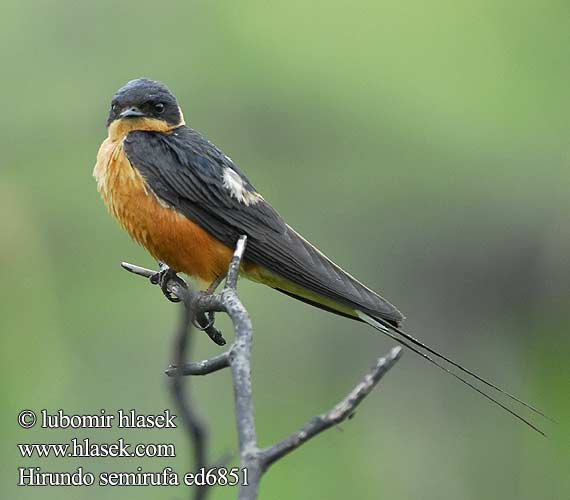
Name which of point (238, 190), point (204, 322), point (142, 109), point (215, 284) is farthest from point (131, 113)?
point (204, 322)

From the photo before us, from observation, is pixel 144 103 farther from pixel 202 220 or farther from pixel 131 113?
pixel 202 220

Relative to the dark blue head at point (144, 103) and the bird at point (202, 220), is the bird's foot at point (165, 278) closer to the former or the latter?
the bird at point (202, 220)

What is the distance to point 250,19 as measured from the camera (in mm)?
7777

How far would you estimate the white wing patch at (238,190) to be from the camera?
2.93 metres

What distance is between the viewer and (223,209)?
291 centimetres

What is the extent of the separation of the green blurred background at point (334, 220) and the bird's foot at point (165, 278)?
631 millimetres

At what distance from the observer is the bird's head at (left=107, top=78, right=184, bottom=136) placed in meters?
3.08

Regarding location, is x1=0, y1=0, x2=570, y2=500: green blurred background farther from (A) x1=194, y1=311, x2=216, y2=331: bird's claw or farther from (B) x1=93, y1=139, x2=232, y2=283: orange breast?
(A) x1=194, y1=311, x2=216, y2=331: bird's claw

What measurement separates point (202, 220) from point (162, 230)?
12cm

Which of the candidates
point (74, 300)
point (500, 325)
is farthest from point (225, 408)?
point (500, 325)

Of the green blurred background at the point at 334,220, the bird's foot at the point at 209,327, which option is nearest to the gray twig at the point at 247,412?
the bird's foot at the point at 209,327

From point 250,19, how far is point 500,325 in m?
3.12

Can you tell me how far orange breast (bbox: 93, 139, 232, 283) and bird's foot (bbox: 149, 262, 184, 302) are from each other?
0.04 meters

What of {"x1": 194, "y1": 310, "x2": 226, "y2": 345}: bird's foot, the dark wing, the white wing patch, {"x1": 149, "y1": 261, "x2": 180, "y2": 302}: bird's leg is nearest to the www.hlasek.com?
{"x1": 194, "y1": 310, "x2": 226, "y2": 345}: bird's foot
